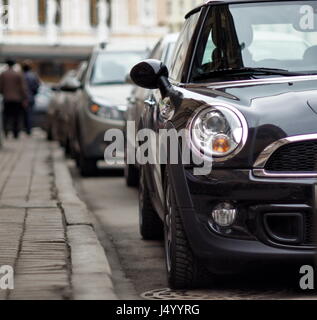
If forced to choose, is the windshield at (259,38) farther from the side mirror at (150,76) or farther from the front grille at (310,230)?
the front grille at (310,230)

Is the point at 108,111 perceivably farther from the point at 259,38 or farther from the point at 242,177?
the point at 242,177

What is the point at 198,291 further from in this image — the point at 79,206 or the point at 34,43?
the point at 34,43

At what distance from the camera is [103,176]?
15.9 metres

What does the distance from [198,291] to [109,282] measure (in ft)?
1.87

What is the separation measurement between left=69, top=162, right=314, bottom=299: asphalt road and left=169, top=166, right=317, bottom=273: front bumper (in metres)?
0.19

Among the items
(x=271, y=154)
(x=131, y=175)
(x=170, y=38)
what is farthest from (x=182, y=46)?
(x=131, y=175)

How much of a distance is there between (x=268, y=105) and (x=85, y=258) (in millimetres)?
1414

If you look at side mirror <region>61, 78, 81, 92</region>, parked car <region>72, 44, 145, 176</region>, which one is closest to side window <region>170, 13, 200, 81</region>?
parked car <region>72, 44, 145, 176</region>

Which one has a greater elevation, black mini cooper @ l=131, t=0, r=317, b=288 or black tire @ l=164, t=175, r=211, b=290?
black mini cooper @ l=131, t=0, r=317, b=288

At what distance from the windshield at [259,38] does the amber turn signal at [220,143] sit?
88 cm

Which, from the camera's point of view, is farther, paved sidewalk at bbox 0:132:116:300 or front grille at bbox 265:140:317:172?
front grille at bbox 265:140:317:172

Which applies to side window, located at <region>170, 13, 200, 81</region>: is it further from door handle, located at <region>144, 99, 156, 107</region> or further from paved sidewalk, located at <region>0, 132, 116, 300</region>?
paved sidewalk, located at <region>0, 132, 116, 300</region>

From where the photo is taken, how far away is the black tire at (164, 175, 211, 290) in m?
6.52
